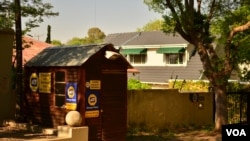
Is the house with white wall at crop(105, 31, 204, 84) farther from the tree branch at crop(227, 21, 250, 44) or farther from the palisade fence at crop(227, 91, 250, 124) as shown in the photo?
the tree branch at crop(227, 21, 250, 44)

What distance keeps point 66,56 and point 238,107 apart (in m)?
10.2

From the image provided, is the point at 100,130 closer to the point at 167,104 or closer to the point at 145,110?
the point at 145,110

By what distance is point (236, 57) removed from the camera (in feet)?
55.6

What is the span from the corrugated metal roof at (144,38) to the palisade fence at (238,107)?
581 inches

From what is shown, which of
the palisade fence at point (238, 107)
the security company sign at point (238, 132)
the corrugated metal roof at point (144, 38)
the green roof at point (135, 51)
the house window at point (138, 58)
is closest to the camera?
the security company sign at point (238, 132)

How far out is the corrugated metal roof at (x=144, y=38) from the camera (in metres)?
36.3

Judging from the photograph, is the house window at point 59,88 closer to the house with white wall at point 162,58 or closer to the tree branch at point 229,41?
the tree branch at point 229,41

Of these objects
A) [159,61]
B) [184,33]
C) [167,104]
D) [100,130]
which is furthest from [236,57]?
[159,61]

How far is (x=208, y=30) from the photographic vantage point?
17.5 m

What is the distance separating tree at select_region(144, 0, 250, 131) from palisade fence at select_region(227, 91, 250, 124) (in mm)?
2819

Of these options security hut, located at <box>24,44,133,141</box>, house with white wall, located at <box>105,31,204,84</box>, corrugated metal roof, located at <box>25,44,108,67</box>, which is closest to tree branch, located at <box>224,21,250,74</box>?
security hut, located at <box>24,44,133,141</box>

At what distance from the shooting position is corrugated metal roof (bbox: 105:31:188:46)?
36.3 metres

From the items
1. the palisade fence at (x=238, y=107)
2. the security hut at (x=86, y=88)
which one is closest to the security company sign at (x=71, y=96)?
the security hut at (x=86, y=88)

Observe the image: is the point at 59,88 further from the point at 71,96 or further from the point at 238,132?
the point at 238,132
